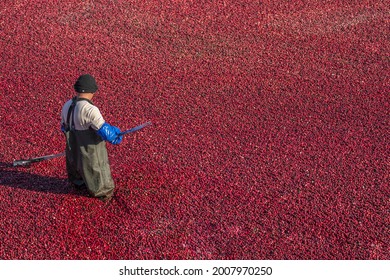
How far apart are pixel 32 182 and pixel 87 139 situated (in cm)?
171

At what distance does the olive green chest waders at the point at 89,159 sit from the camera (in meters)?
7.30

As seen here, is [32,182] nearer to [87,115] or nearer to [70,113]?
[70,113]

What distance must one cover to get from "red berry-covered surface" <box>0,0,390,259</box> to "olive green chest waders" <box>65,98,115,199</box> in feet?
1.15

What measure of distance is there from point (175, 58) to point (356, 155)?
4.67 m

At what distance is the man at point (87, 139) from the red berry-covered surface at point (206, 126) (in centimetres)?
40

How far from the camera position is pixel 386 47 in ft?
39.8

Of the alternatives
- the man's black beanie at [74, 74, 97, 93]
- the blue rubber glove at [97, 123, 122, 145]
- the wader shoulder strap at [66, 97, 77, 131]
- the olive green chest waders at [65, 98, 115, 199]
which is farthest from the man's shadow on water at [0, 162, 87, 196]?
the man's black beanie at [74, 74, 97, 93]

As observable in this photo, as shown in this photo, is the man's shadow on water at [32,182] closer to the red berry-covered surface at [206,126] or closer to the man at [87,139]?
the red berry-covered surface at [206,126]

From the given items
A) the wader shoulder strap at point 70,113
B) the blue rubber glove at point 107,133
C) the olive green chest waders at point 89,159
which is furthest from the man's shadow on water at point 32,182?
the blue rubber glove at point 107,133

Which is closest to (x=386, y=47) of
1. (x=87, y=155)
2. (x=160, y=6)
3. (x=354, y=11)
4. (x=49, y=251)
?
(x=354, y=11)

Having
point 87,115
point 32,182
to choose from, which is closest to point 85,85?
point 87,115

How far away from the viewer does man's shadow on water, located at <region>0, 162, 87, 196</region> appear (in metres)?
8.21

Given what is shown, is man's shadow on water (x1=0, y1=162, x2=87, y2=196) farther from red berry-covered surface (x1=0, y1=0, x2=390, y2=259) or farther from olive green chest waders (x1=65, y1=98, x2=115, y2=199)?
olive green chest waders (x1=65, y1=98, x2=115, y2=199)

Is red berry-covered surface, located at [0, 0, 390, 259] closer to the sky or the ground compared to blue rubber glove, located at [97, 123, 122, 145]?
closer to the ground
